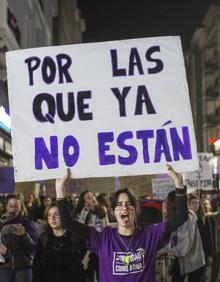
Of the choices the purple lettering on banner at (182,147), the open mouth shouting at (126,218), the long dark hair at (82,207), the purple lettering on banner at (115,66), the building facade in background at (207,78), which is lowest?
the open mouth shouting at (126,218)

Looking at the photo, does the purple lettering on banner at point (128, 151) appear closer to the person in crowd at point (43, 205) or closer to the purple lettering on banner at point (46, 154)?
the purple lettering on banner at point (46, 154)

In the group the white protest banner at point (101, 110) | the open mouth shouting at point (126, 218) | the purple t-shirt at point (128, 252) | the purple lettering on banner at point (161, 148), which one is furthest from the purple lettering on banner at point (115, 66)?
the purple t-shirt at point (128, 252)

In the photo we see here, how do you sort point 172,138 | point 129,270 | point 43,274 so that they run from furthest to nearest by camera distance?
1. point 43,274
2. point 172,138
3. point 129,270

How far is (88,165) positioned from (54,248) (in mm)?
1622

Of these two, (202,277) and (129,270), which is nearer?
(129,270)

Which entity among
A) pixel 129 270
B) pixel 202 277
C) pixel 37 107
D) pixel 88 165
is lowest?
pixel 202 277

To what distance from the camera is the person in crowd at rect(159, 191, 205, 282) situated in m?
7.75

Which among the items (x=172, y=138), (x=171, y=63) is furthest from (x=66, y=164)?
(x=171, y=63)

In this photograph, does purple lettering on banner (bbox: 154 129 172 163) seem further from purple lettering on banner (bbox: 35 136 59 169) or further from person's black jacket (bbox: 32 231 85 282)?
person's black jacket (bbox: 32 231 85 282)

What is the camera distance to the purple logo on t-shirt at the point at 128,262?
418 cm

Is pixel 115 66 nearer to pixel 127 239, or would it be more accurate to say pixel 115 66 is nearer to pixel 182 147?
pixel 182 147

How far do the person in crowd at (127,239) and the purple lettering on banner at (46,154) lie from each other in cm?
18

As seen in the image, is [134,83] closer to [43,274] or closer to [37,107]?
[37,107]

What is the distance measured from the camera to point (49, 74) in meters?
4.81
